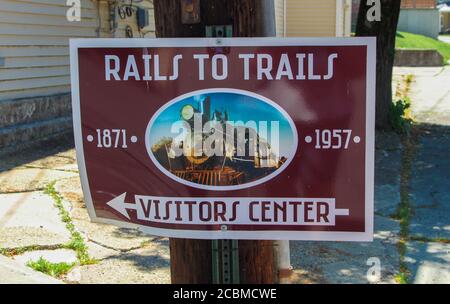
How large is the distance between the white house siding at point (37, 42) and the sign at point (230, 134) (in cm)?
618

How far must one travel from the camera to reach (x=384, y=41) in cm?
929

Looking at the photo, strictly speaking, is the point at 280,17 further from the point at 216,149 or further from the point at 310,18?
the point at 216,149

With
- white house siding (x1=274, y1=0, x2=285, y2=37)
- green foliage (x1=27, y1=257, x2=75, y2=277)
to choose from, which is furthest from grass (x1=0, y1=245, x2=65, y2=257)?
white house siding (x1=274, y1=0, x2=285, y2=37)

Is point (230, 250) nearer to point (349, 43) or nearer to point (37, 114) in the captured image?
point (349, 43)

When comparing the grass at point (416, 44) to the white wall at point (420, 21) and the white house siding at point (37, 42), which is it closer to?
the white wall at point (420, 21)

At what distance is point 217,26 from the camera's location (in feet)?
7.88

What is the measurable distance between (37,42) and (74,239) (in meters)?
4.77

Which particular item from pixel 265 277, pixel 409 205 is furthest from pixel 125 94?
pixel 409 205

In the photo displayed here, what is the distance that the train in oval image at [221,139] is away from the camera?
7.53 feet

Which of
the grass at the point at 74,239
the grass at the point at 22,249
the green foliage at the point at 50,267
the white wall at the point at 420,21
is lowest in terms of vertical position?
the grass at the point at 74,239

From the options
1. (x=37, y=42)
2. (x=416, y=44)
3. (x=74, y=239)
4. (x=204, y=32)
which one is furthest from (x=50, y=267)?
(x=416, y=44)

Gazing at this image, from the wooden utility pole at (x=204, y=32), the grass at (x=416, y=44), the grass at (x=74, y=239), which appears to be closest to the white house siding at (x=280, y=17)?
the grass at (x=416, y=44)

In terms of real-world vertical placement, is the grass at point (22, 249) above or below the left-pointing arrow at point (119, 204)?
below

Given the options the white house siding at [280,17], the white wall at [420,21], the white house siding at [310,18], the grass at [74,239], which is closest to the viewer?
the grass at [74,239]
